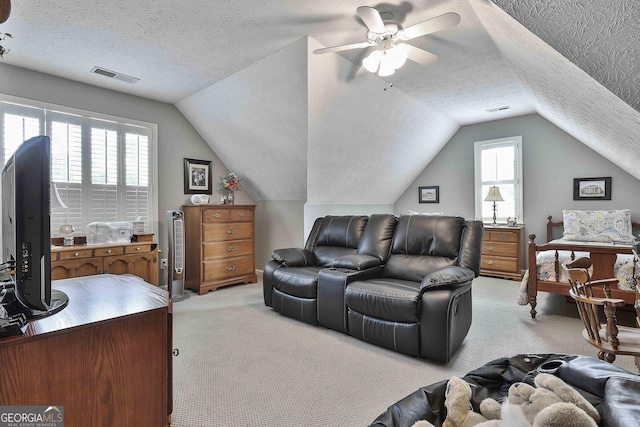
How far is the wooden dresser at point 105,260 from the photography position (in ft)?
10.9

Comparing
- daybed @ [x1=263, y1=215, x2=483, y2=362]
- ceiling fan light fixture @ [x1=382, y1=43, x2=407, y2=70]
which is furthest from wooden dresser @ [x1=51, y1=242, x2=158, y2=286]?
ceiling fan light fixture @ [x1=382, y1=43, x2=407, y2=70]

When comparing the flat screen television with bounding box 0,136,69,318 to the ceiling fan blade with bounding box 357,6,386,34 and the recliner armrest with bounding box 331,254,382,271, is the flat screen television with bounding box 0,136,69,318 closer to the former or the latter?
the ceiling fan blade with bounding box 357,6,386,34

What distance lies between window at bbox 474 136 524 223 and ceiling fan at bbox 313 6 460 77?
3.65 m

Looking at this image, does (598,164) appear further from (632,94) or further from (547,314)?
(632,94)

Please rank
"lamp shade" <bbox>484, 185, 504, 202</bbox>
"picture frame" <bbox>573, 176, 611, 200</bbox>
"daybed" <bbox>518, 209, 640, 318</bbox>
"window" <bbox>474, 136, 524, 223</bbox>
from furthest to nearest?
"window" <bbox>474, 136, 524, 223</bbox> → "lamp shade" <bbox>484, 185, 504, 202</bbox> → "picture frame" <bbox>573, 176, 611, 200</bbox> → "daybed" <bbox>518, 209, 640, 318</bbox>

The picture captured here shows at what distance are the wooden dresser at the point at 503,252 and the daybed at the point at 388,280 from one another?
102 inches

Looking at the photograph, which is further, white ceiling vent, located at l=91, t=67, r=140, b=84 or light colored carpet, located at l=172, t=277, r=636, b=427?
white ceiling vent, located at l=91, t=67, r=140, b=84

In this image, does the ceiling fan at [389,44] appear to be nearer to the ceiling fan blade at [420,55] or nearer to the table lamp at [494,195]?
the ceiling fan blade at [420,55]

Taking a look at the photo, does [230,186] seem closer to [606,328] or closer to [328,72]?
[328,72]

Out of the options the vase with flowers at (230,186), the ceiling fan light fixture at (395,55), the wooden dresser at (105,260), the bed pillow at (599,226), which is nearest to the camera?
the ceiling fan light fixture at (395,55)

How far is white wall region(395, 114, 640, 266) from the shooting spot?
15.6 ft

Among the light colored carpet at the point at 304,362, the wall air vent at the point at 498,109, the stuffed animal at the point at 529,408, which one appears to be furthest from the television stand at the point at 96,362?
the wall air vent at the point at 498,109

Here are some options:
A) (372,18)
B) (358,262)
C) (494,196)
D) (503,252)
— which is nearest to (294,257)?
(358,262)

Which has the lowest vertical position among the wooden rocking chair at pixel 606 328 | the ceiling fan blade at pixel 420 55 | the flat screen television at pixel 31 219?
the wooden rocking chair at pixel 606 328
